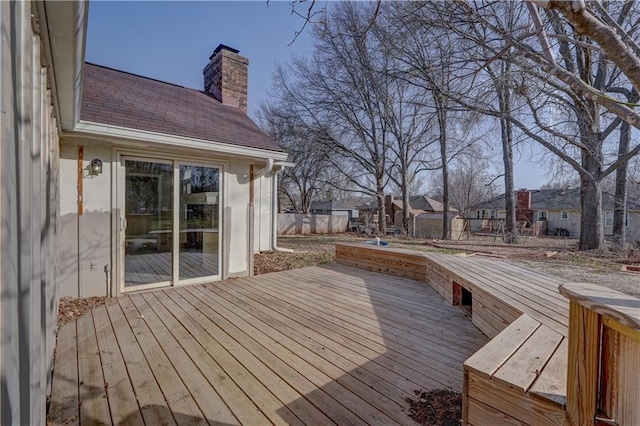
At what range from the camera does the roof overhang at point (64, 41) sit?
5.09ft

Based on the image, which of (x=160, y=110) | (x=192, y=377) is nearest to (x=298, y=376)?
(x=192, y=377)

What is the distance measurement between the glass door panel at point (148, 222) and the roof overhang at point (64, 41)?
6.48 ft

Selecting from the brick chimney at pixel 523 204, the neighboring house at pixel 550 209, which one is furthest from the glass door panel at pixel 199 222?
the brick chimney at pixel 523 204

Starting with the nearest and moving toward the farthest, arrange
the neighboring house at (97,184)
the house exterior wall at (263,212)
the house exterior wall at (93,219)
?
the neighboring house at (97,184)
the house exterior wall at (93,219)
the house exterior wall at (263,212)

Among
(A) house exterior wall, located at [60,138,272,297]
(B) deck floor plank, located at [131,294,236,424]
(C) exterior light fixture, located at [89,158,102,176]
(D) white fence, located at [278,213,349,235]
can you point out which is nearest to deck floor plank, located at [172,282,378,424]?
(B) deck floor plank, located at [131,294,236,424]

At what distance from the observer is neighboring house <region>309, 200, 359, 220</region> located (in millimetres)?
38281

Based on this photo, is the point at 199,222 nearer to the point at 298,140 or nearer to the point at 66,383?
the point at 66,383

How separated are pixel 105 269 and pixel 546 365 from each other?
16.6 feet

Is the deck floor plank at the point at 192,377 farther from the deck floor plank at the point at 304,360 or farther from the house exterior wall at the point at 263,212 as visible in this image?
the house exterior wall at the point at 263,212

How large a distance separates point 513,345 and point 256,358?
2012mm

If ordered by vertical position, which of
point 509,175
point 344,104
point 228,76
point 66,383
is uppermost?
point 344,104

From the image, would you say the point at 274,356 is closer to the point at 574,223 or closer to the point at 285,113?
the point at 285,113

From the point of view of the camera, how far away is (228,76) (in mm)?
7371

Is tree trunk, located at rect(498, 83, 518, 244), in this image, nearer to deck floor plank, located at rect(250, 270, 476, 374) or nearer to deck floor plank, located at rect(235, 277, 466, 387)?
deck floor plank, located at rect(250, 270, 476, 374)
